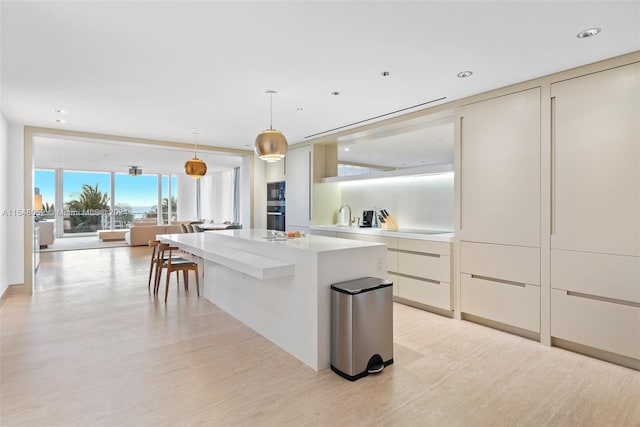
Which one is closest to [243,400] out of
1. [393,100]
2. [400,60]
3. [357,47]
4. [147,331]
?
[147,331]

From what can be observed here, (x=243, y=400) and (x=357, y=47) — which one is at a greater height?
(x=357, y=47)

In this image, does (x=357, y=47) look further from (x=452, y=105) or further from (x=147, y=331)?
(x=147, y=331)

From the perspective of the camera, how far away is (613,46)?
100 inches

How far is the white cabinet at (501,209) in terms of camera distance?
321cm

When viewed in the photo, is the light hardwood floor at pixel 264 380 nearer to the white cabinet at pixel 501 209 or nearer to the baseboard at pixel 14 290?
the white cabinet at pixel 501 209

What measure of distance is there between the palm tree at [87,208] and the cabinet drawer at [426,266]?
1207 centimetres

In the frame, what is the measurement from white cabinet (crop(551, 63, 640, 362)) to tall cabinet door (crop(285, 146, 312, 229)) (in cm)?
386

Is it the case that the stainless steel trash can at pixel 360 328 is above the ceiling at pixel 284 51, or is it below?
below

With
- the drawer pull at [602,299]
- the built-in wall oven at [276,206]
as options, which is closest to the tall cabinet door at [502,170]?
the drawer pull at [602,299]

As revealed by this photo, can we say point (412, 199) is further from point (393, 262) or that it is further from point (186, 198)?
point (186, 198)

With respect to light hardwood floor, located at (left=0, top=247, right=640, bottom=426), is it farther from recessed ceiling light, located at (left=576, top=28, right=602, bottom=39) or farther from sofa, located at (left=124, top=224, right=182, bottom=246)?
sofa, located at (left=124, top=224, right=182, bottom=246)

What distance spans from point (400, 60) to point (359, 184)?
308 centimetres

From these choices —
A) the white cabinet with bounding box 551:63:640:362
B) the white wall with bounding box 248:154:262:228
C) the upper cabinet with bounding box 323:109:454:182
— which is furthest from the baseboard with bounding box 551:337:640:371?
the white wall with bounding box 248:154:262:228

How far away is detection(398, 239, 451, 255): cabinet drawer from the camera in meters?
3.87
